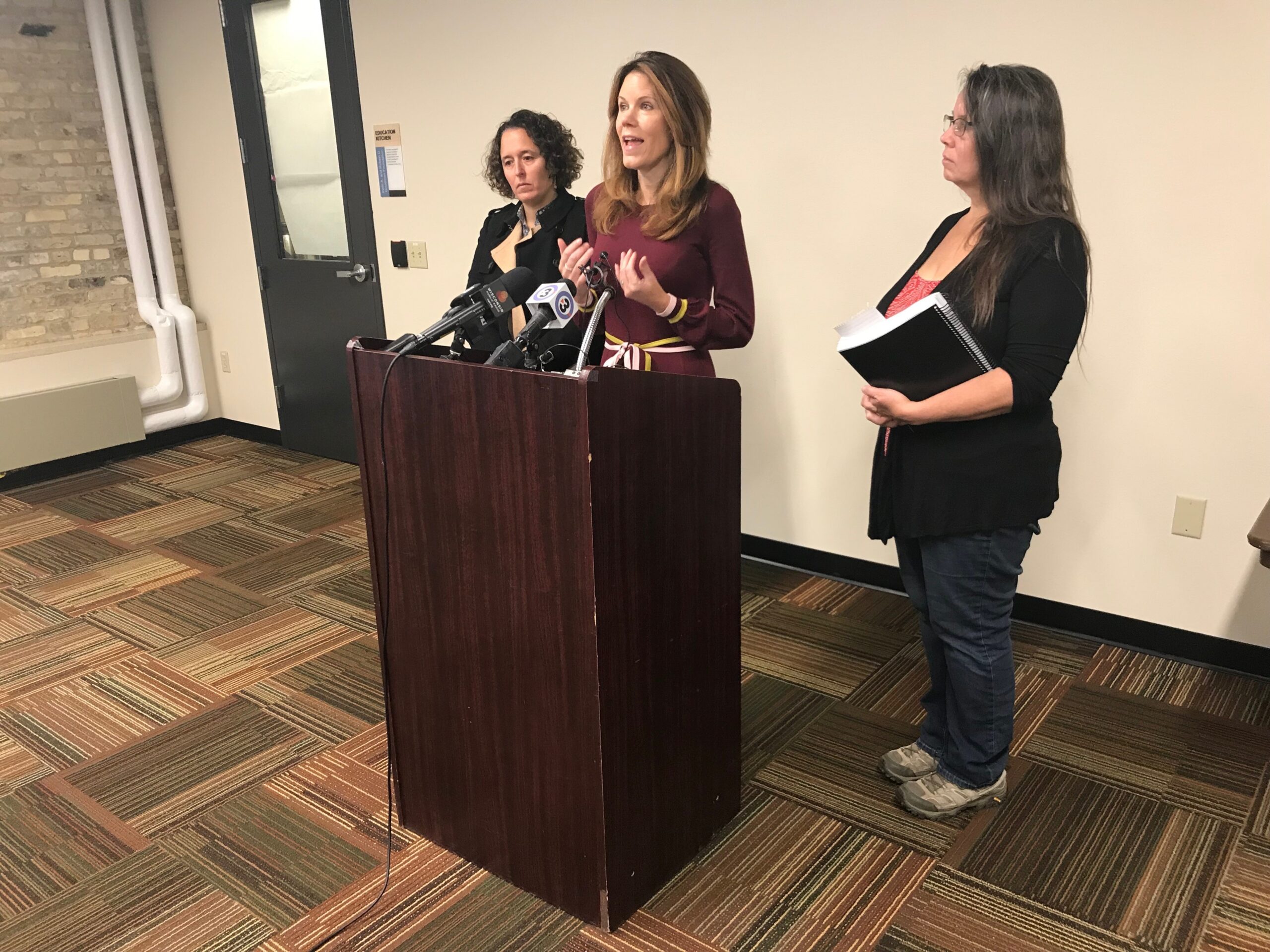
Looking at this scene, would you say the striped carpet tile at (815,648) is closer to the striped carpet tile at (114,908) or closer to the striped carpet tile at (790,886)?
the striped carpet tile at (790,886)

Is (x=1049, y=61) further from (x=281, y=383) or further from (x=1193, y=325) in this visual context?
(x=281, y=383)

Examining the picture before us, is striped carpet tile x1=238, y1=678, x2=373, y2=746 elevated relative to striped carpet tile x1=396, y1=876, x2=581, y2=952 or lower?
lower

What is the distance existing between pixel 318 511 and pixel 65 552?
0.96 m

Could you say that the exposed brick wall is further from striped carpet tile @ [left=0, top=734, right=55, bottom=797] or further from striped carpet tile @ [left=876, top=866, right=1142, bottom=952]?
striped carpet tile @ [left=876, top=866, right=1142, bottom=952]

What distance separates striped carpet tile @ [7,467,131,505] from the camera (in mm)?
4594

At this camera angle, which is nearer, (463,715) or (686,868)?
(463,715)

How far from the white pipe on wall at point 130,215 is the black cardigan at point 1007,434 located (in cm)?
425

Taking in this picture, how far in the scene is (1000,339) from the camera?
178cm

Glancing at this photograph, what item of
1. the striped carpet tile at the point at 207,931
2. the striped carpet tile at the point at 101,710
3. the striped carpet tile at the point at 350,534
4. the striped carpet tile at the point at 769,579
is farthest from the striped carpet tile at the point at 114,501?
the striped carpet tile at the point at 207,931

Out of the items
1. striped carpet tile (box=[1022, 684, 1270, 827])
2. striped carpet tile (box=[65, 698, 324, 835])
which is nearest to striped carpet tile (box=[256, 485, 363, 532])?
striped carpet tile (box=[65, 698, 324, 835])

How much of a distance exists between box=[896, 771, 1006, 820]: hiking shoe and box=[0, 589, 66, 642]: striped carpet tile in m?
2.76

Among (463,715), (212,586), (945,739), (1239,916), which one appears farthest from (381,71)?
(1239,916)

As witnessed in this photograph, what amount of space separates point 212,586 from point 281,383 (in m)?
1.74

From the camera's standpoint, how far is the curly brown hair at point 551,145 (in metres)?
2.57
